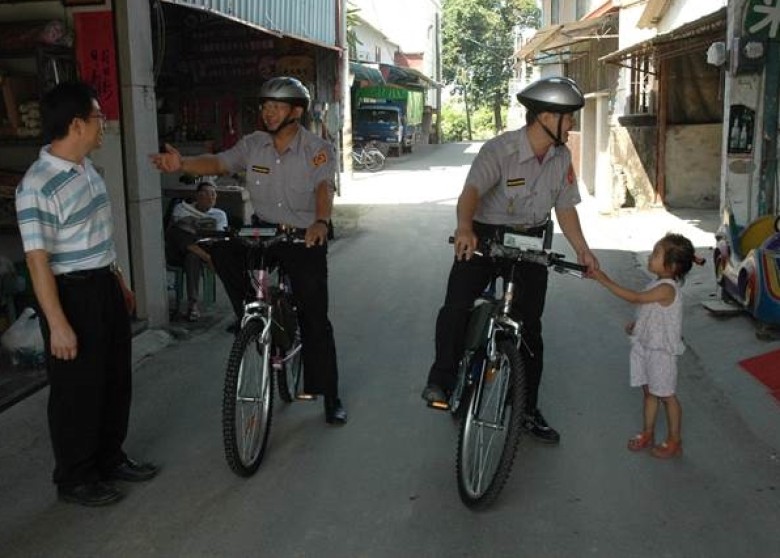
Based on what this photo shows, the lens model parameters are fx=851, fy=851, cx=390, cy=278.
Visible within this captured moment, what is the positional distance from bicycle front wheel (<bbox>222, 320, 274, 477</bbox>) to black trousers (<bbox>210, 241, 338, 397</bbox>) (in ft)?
1.39

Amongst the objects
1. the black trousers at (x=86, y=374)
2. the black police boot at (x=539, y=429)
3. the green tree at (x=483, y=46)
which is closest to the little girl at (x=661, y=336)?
the black police boot at (x=539, y=429)

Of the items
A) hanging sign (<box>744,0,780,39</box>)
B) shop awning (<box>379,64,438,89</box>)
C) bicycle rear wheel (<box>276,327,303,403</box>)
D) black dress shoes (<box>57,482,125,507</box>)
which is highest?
shop awning (<box>379,64,438,89</box>)

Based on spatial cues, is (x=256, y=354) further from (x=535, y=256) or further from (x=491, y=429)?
(x=535, y=256)

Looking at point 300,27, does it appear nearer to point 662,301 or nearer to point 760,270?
point 760,270

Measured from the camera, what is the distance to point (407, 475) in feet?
13.8

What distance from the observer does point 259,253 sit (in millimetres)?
4375

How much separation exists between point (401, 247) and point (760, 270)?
6.04m

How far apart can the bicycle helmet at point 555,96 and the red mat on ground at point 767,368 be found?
2551 mm

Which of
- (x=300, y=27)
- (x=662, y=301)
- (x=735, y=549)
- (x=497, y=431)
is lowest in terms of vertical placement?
(x=735, y=549)

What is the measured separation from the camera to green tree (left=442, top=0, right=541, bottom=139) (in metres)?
54.5

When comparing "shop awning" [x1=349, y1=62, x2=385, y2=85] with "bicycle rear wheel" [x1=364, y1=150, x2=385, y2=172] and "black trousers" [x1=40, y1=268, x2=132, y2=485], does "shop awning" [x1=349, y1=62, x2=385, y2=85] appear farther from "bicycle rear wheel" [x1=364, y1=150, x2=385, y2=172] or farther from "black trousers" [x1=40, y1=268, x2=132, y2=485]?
"black trousers" [x1=40, y1=268, x2=132, y2=485]

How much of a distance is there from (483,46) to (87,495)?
180ft

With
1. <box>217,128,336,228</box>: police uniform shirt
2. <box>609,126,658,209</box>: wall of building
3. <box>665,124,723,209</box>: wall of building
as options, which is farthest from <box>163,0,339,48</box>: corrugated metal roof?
<box>665,124,723,209</box>: wall of building

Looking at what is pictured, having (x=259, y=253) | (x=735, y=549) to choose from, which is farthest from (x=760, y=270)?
(x=259, y=253)
